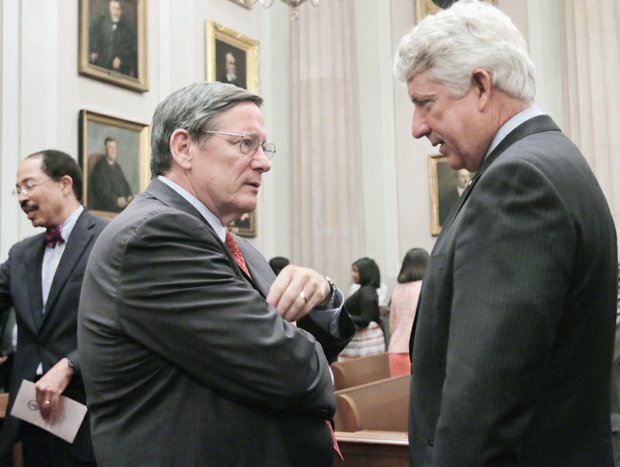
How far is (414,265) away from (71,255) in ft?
13.1

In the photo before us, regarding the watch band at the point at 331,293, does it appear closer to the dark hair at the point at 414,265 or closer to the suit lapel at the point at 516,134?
the suit lapel at the point at 516,134

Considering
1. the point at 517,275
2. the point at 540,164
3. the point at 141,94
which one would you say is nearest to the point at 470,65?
the point at 540,164

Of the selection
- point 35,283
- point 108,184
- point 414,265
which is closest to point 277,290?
point 35,283

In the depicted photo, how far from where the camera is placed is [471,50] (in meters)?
1.91

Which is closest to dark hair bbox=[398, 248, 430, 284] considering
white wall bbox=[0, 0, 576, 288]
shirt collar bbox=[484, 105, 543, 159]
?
white wall bbox=[0, 0, 576, 288]

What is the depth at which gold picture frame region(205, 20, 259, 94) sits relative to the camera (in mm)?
10562

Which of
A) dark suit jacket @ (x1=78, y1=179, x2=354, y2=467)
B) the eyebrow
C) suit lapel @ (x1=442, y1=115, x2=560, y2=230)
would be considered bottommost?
dark suit jacket @ (x1=78, y1=179, x2=354, y2=467)

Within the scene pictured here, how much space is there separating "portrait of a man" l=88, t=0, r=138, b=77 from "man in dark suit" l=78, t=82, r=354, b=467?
23.9 feet

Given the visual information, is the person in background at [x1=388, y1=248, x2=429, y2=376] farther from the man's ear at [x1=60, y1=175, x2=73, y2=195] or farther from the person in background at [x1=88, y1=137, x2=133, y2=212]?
the man's ear at [x1=60, y1=175, x2=73, y2=195]

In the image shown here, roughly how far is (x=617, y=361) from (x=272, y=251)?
29.9ft

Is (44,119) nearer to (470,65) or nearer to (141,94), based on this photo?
(141,94)

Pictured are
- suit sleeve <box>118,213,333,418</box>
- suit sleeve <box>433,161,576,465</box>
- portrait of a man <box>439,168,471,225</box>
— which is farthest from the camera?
portrait of a man <box>439,168,471,225</box>

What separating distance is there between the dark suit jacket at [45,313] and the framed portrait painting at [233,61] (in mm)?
6845

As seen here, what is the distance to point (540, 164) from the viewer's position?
5.65 ft
